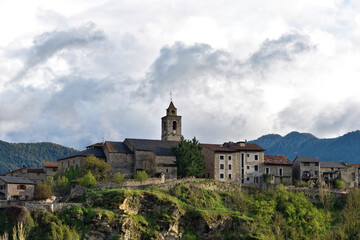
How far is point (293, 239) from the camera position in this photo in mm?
85625

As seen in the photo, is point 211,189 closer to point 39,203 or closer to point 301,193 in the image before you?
point 301,193

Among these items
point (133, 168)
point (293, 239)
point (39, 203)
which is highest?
point (133, 168)

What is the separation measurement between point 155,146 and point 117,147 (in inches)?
278

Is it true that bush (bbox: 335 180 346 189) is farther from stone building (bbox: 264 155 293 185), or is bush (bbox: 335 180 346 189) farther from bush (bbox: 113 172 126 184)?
bush (bbox: 113 172 126 184)

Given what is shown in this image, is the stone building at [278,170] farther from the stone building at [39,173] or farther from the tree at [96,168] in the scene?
the stone building at [39,173]

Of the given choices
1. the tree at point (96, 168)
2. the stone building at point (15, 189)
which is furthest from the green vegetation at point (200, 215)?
the stone building at point (15, 189)

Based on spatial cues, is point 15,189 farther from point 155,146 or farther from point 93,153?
point 155,146

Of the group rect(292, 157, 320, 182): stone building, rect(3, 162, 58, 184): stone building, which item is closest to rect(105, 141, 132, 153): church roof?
rect(3, 162, 58, 184): stone building

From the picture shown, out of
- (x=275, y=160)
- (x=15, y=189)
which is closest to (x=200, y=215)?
(x=275, y=160)

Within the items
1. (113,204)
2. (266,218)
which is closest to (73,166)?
(113,204)

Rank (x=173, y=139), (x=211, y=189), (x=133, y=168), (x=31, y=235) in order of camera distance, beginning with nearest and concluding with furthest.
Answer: (x=31, y=235) < (x=211, y=189) < (x=133, y=168) < (x=173, y=139)

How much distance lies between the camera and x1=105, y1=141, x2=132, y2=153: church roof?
4074 inches

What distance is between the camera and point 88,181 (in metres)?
87.4

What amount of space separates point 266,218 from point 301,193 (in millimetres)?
12581
